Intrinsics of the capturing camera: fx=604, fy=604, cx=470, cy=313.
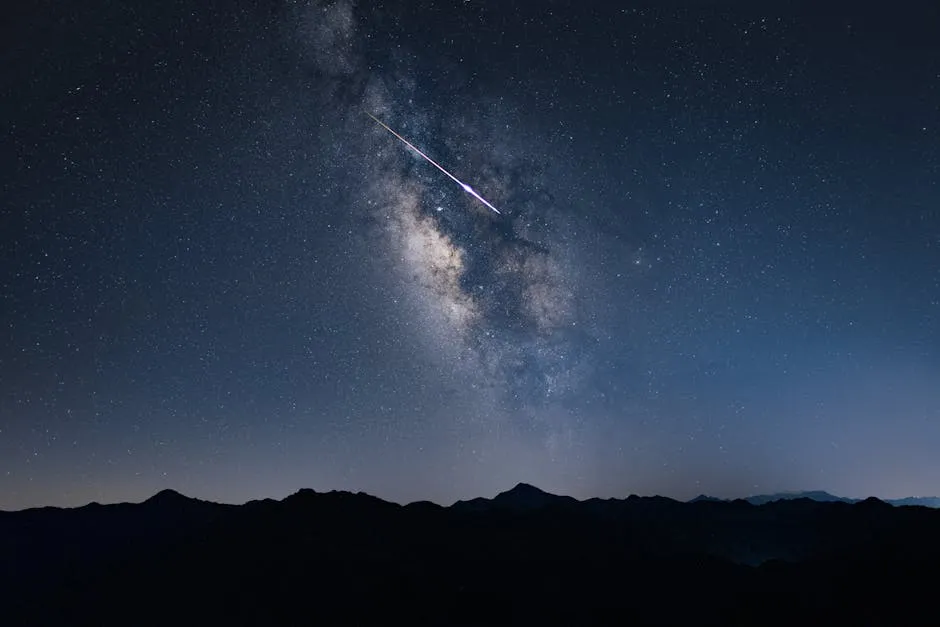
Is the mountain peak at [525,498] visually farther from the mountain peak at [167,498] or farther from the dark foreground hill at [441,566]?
the mountain peak at [167,498]

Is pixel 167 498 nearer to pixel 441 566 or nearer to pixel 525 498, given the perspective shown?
pixel 441 566

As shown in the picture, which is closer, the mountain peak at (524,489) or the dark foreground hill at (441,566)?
the dark foreground hill at (441,566)

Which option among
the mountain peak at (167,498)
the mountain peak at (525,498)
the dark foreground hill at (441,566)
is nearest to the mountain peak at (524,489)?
the mountain peak at (525,498)

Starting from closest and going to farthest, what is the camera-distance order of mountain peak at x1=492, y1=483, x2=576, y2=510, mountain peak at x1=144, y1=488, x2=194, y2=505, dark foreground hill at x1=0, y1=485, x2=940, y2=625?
dark foreground hill at x1=0, y1=485, x2=940, y2=625 → mountain peak at x1=144, y1=488, x2=194, y2=505 → mountain peak at x1=492, y1=483, x2=576, y2=510

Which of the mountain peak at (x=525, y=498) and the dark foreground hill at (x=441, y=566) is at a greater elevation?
the mountain peak at (x=525, y=498)

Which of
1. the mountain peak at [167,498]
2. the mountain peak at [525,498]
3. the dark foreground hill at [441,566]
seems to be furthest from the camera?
the mountain peak at [525,498]

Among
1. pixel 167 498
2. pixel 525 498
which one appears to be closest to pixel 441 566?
pixel 525 498

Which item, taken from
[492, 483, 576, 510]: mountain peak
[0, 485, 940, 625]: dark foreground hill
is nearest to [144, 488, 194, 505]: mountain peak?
[0, 485, 940, 625]: dark foreground hill

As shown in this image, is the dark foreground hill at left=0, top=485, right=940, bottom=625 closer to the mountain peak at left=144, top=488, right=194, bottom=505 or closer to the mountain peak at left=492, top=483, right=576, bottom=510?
the mountain peak at left=144, top=488, right=194, bottom=505

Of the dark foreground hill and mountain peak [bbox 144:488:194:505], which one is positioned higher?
mountain peak [bbox 144:488:194:505]
